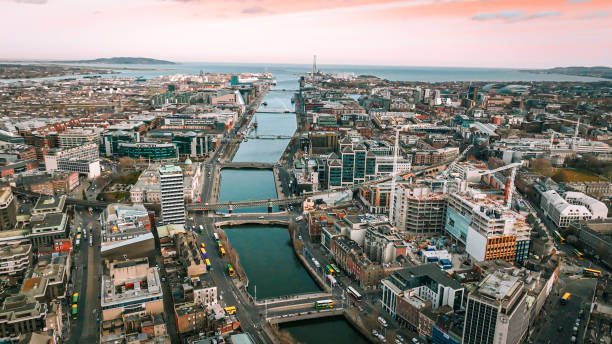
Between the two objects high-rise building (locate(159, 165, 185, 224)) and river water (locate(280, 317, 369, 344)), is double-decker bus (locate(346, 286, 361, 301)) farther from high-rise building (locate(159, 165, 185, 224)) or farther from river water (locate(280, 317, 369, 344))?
high-rise building (locate(159, 165, 185, 224))

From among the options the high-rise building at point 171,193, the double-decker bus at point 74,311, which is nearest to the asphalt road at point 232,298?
the high-rise building at point 171,193

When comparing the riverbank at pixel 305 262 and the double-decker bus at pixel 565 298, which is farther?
the riverbank at pixel 305 262

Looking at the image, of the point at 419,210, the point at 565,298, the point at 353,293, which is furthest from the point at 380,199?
the point at 565,298

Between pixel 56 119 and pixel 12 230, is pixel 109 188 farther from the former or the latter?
pixel 56 119

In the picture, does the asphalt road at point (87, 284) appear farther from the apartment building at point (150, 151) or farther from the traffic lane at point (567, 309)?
the traffic lane at point (567, 309)

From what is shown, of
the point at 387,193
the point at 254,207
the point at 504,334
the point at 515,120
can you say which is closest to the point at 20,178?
the point at 254,207

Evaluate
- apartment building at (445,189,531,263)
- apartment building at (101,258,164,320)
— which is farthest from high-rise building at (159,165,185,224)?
apartment building at (445,189,531,263)

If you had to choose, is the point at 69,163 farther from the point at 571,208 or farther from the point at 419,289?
the point at 571,208
